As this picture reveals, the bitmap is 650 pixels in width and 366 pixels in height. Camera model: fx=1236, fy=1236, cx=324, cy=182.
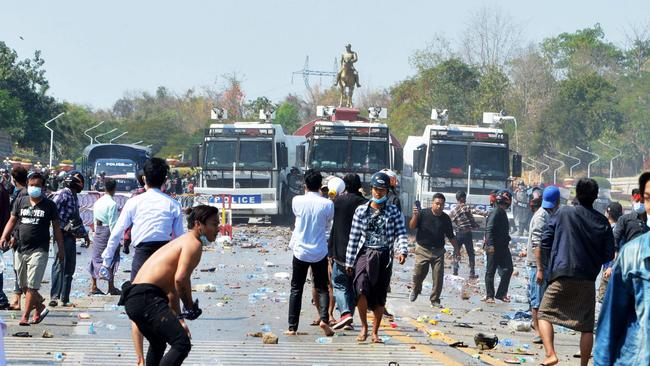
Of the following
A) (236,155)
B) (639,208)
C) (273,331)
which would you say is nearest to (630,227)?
(639,208)

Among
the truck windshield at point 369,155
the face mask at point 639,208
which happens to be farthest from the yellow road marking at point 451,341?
the truck windshield at point 369,155

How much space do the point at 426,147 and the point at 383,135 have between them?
2075 millimetres

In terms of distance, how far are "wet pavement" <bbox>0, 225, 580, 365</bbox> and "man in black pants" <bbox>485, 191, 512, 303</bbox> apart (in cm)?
30

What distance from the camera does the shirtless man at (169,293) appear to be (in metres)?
7.42

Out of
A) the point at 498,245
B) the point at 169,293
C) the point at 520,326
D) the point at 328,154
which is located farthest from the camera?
the point at 328,154

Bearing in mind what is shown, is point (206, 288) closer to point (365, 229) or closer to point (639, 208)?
point (365, 229)

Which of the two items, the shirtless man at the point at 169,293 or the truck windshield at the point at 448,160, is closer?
the shirtless man at the point at 169,293

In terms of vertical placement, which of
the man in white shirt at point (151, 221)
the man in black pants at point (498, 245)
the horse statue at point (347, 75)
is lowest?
the man in black pants at point (498, 245)

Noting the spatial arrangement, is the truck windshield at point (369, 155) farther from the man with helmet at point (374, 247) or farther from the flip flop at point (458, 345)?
the flip flop at point (458, 345)

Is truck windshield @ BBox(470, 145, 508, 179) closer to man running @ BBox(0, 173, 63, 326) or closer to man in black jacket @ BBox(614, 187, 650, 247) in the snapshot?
man in black jacket @ BBox(614, 187, 650, 247)

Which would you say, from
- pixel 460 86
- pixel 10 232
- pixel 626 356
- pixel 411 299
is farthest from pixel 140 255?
pixel 460 86

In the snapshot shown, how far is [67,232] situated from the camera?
14.2 m

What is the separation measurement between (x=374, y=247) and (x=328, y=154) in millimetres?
20429

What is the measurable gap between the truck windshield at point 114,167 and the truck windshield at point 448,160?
93.1 feet
